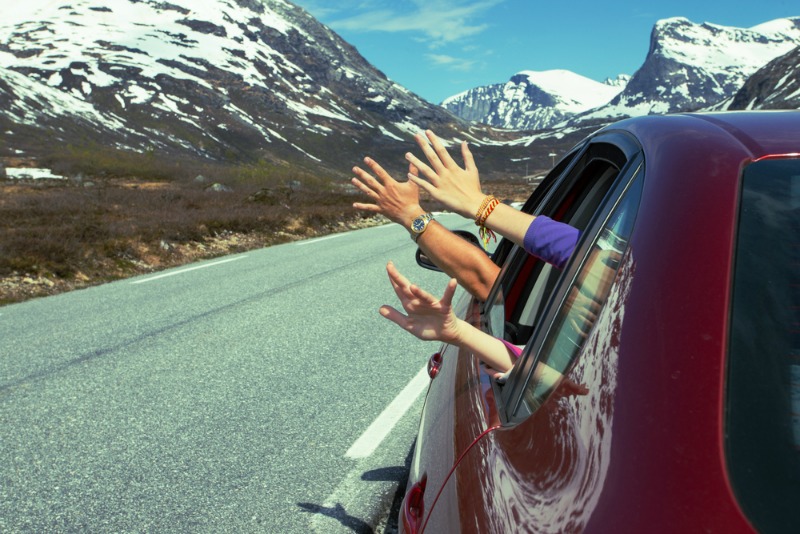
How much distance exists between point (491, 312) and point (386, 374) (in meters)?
3.09

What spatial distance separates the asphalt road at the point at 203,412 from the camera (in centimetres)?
309

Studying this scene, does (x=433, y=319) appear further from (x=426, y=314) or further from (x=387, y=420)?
(x=387, y=420)

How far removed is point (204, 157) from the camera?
128 m

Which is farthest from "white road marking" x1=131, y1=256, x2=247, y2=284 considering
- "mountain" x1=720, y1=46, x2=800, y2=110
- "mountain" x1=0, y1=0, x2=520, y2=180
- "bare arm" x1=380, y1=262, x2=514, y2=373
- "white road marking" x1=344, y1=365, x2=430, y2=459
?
"mountain" x1=720, y1=46, x2=800, y2=110

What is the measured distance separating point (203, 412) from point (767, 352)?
3.88m

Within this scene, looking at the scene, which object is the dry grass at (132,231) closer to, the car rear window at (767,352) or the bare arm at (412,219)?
the bare arm at (412,219)

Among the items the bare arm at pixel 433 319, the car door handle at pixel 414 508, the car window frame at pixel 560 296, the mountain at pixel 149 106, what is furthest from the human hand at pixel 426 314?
the mountain at pixel 149 106

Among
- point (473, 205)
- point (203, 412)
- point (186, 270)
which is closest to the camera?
point (473, 205)

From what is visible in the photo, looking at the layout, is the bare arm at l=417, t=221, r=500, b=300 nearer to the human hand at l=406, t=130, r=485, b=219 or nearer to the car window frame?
the human hand at l=406, t=130, r=485, b=219

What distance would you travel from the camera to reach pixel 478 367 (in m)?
1.81

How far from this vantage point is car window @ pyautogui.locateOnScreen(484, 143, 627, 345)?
7.54ft

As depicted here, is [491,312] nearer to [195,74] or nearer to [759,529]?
[759,529]

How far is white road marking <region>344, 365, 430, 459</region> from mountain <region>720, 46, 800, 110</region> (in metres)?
140

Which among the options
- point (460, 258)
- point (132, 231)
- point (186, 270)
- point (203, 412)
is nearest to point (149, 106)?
point (132, 231)
